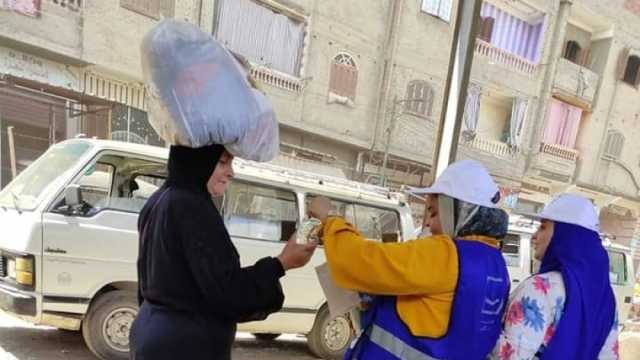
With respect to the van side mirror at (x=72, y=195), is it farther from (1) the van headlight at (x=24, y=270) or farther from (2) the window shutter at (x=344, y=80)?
(2) the window shutter at (x=344, y=80)

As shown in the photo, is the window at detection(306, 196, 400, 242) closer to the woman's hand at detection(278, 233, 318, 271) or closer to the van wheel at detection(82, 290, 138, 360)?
the van wheel at detection(82, 290, 138, 360)

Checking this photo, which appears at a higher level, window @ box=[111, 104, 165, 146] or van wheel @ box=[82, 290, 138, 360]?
window @ box=[111, 104, 165, 146]

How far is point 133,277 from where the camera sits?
12.6ft

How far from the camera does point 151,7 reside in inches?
318

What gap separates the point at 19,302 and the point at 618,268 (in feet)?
27.7

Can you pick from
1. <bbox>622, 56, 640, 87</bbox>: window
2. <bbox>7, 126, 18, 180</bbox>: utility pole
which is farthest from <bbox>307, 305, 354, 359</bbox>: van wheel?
<bbox>622, 56, 640, 87</bbox>: window

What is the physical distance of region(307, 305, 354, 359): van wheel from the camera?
187 inches

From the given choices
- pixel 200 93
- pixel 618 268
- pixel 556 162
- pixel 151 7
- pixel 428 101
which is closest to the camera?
pixel 200 93

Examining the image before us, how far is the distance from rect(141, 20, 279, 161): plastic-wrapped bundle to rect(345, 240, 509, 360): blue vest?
0.66 metres

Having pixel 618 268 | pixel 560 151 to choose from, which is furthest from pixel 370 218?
pixel 560 151

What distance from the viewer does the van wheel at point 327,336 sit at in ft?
15.6

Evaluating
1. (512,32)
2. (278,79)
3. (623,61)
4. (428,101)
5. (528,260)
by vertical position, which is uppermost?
(512,32)

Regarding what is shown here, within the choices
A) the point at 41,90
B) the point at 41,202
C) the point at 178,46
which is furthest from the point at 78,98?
the point at 178,46

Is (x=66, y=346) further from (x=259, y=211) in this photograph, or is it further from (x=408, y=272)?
(x=408, y=272)
